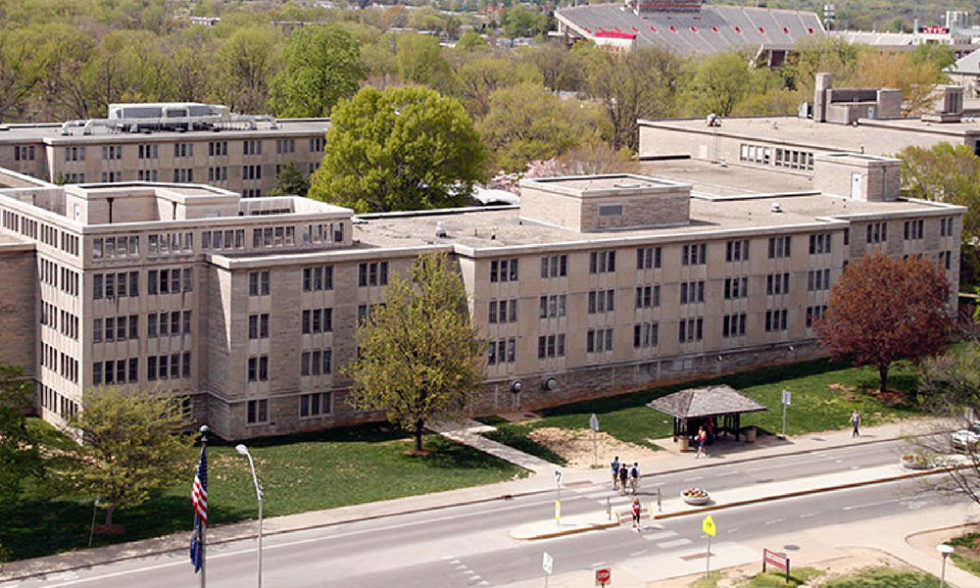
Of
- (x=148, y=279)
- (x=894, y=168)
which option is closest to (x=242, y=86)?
(x=894, y=168)

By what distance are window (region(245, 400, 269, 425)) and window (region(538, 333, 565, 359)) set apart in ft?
50.0

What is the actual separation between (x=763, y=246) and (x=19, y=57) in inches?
4065

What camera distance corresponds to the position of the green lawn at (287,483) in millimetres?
70125

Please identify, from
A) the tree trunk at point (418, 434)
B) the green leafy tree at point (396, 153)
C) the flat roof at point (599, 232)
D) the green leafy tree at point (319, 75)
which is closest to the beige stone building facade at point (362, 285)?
the flat roof at point (599, 232)

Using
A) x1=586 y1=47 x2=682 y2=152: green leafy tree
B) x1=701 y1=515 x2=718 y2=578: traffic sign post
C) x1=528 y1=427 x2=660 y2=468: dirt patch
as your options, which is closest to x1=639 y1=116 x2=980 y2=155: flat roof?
x1=586 y1=47 x2=682 y2=152: green leafy tree

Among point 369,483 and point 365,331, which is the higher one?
point 365,331

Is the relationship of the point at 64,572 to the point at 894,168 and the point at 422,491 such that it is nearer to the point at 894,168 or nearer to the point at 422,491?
the point at 422,491

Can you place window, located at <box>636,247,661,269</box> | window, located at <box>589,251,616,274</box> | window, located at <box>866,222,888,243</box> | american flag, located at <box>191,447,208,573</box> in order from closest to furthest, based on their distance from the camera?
american flag, located at <box>191,447,208,573</box>
window, located at <box>589,251,616,274</box>
window, located at <box>636,247,661,269</box>
window, located at <box>866,222,888,243</box>

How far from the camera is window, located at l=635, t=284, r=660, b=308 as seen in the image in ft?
308

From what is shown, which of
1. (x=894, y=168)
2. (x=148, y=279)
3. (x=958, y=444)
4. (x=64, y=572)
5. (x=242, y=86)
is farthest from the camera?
(x=242, y=86)

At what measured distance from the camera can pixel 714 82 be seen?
19625 centimetres

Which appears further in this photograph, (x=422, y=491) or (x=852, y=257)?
(x=852, y=257)

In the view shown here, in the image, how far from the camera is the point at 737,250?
3814 inches

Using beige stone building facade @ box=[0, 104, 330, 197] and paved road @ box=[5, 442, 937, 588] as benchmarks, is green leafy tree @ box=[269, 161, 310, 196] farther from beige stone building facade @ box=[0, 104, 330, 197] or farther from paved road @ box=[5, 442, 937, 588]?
paved road @ box=[5, 442, 937, 588]
